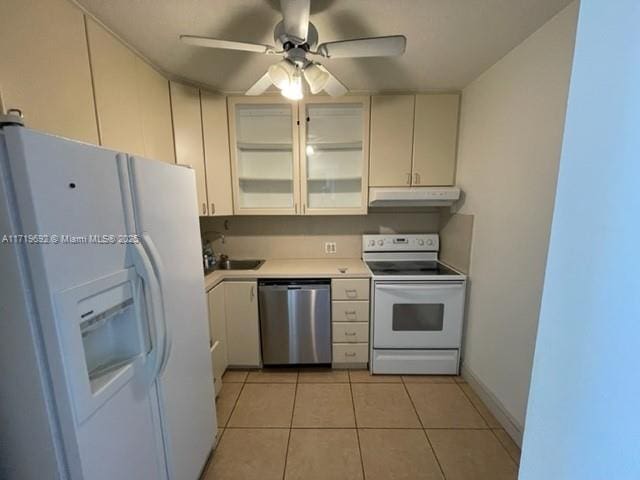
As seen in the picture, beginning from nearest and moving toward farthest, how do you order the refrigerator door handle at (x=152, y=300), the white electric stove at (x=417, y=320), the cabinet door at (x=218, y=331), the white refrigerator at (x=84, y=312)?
the white refrigerator at (x=84, y=312)
the refrigerator door handle at (x=152, y=300)
the cabinet door at (x=218, y=331)
the white electric stove at (x=417, y=320)

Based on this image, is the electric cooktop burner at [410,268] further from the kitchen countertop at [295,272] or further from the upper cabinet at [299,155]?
the upper cabinet at [299,155]

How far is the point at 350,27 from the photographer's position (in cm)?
141

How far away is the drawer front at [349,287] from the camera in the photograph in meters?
2.21

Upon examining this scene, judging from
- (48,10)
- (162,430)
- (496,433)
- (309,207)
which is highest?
(48,10)

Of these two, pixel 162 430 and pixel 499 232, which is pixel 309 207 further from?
pixel 162 430

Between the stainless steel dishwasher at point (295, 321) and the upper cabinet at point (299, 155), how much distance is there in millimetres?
685

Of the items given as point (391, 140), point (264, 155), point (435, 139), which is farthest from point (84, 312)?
point (435, 139)

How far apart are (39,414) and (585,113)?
1377mm

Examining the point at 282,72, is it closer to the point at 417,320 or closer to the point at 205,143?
the point at 205,143

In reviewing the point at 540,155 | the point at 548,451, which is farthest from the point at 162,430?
the point at 540,155

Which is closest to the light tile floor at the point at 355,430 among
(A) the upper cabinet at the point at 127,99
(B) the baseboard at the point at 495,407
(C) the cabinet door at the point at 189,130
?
(B) the baseboard at the point at 495,407

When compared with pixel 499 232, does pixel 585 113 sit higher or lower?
higher

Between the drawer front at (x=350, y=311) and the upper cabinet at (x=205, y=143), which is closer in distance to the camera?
the upper cabinet at (x=205, y=143)

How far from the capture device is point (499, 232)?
68.4 inches
